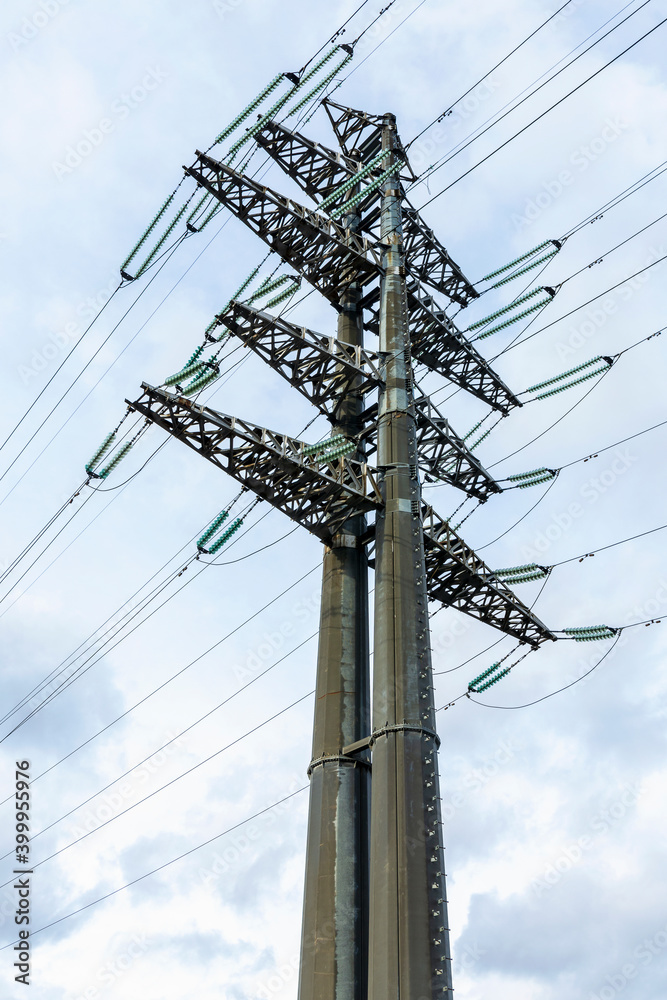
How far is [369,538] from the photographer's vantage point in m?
21.9

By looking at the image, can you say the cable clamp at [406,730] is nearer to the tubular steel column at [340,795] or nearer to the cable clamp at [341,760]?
the cable clamp at [341,760]

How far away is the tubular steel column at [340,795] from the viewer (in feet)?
55.7

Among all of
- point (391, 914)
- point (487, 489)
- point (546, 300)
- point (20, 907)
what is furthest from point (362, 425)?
point (20, 907)

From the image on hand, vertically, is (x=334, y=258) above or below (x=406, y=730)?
above

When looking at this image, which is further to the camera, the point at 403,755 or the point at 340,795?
the point at 340,795

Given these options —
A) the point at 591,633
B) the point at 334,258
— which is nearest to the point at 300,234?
the point at 334,258

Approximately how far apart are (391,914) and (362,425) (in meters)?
13.3

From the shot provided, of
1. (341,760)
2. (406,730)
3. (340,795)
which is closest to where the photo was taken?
(406,730)

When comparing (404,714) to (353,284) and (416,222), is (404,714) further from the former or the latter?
(416,222)

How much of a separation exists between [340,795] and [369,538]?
20.9 feet

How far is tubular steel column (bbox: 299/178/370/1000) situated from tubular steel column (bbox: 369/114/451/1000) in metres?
1.55

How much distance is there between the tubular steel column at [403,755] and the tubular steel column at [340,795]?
1.55 meters

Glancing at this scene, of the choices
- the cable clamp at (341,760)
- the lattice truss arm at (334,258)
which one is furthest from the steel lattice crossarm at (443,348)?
the cable clamp at (341,760)

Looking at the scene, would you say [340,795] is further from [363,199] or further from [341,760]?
[363,199]
